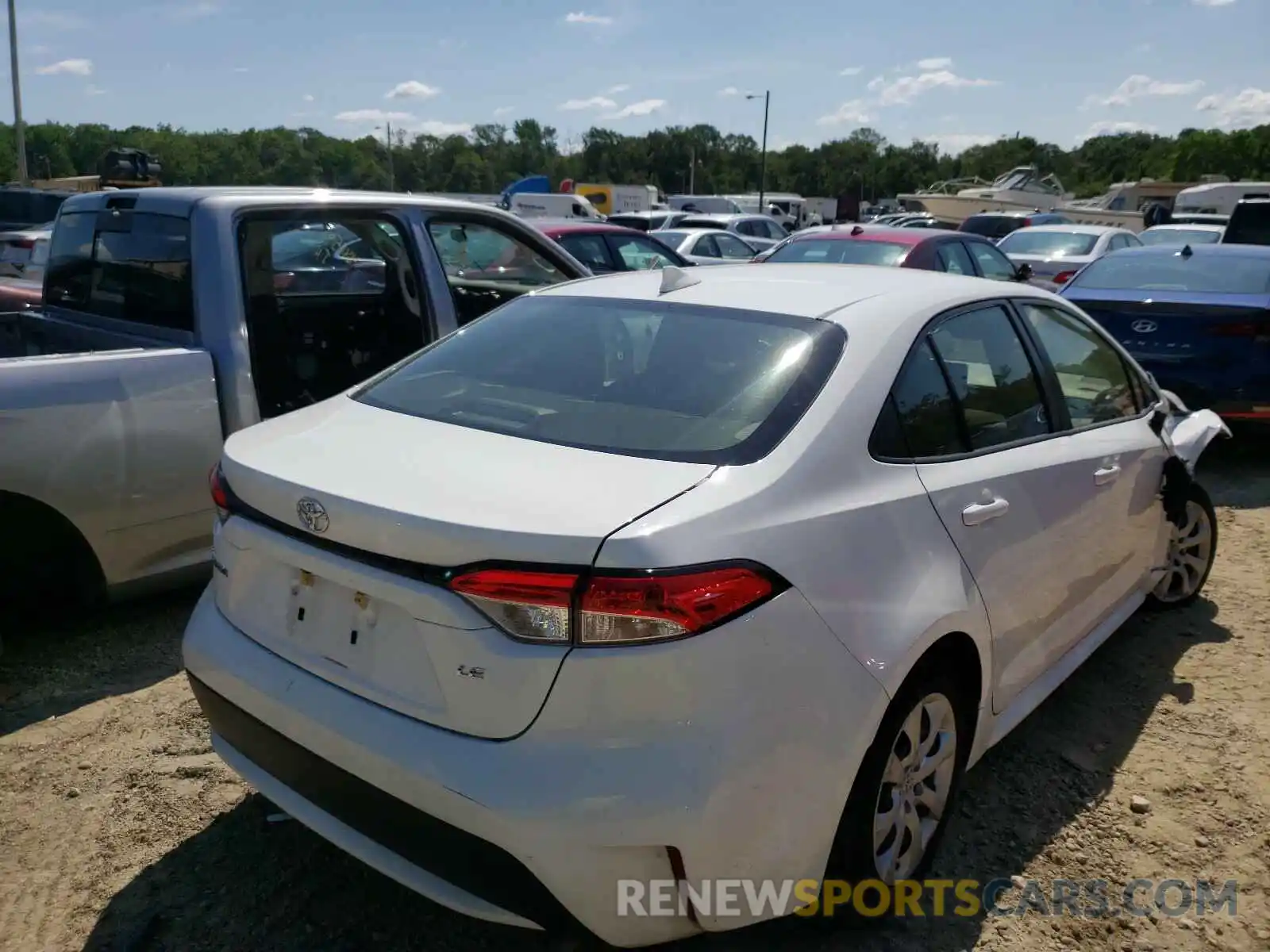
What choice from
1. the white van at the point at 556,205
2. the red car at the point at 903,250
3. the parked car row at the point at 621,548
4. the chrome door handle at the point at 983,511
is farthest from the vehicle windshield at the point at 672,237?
the chrome door handle at the point at 983,511

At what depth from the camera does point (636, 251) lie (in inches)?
436

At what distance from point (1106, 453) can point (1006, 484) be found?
34.3 inches

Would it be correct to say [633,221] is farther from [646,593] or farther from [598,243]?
[646,593]

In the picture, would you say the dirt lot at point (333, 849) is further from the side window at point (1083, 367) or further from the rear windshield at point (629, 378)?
the rear windshield at point (629, 378)

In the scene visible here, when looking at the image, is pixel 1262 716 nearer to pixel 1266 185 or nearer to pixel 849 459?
pixel 849 459

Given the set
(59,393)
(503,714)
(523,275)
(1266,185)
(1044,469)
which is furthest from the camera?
(1266,185)

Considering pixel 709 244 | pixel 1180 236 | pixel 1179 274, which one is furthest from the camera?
pixel 709 244

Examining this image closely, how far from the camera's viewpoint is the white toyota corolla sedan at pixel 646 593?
6.12 ft

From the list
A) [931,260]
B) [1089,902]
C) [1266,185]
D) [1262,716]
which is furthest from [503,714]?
[1266,185]

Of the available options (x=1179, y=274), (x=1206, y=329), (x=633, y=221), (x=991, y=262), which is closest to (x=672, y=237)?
(x=633, y=221)

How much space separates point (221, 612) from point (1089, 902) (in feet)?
8.00

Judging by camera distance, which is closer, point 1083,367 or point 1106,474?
point 1106,474

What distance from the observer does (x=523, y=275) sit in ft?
19.2

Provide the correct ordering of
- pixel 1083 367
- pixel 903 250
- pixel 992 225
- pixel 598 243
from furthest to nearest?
pixel 992 225 < pixel 598 243 < pixel 903 250 < pixel 1083 367
